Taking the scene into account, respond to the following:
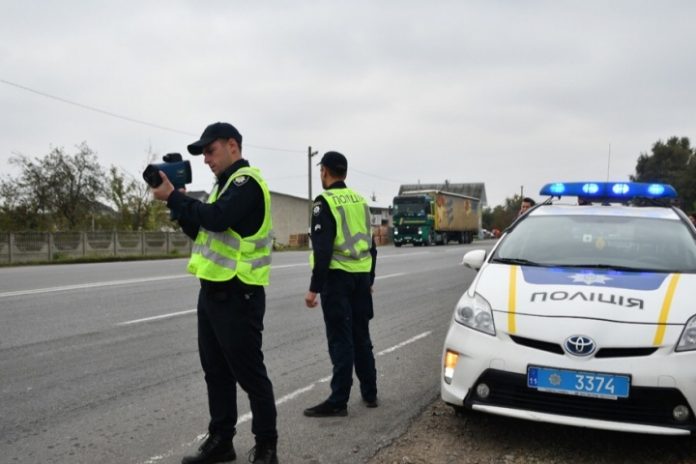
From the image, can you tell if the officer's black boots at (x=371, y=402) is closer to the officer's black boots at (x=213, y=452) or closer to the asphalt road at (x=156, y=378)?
the asphalt road at (x=156, y=378)

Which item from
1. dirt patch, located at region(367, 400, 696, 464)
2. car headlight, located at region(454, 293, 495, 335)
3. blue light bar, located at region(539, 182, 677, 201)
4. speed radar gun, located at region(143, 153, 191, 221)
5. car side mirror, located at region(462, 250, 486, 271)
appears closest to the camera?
speed radar gun, located at region(143, 153, 191, 221)

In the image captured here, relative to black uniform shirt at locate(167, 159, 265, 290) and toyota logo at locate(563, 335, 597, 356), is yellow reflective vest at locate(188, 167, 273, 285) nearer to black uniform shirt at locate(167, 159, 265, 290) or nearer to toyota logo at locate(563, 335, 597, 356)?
black uniform shirt at locate(167, 159, 265, 290)

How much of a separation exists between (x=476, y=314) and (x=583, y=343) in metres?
0.67

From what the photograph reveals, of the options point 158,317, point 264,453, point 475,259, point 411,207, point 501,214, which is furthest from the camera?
point 501,214

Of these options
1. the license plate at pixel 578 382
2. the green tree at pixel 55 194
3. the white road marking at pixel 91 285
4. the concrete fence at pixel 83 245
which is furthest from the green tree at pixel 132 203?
the license plate at pixel 578 382

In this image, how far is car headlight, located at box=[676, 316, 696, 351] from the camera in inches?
133

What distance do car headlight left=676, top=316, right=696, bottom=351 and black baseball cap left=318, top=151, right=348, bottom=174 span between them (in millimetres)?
2423

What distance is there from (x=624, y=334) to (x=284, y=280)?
421 inches

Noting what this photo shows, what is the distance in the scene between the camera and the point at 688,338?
134 inches

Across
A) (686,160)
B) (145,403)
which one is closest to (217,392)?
(145,403)

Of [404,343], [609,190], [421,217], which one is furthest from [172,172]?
[421,217]

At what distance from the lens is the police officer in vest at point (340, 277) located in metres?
4.35

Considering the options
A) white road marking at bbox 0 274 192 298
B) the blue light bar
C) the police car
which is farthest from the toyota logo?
white road marking at bbox 0 274 192 298

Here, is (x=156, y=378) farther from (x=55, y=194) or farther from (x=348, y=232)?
(x=55, y=194)
